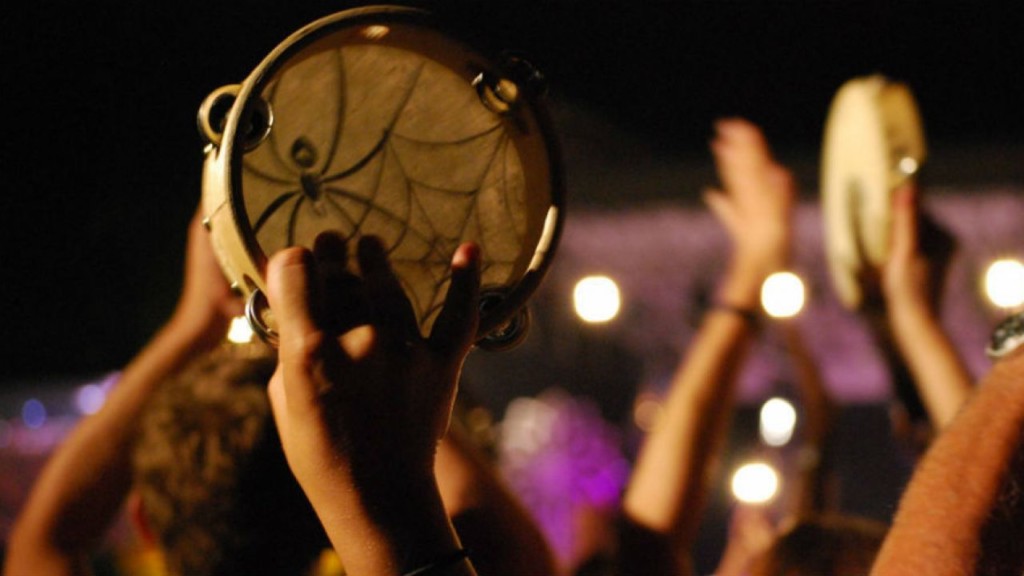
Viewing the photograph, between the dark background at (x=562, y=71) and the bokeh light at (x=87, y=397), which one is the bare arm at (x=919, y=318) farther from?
the bokeh light at (x=87, y=397)

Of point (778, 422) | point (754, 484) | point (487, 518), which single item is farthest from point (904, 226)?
point (778, 422)

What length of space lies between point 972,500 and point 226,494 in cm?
94

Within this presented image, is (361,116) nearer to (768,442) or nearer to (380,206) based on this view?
(380,206)

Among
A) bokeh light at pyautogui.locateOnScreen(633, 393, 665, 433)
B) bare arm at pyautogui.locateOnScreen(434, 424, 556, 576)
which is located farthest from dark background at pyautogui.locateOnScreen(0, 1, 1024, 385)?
bokeh light at pyautogui.locateOnScreen(633, 393, 665, 433)

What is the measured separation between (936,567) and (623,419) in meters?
6.68

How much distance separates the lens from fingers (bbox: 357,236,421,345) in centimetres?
83

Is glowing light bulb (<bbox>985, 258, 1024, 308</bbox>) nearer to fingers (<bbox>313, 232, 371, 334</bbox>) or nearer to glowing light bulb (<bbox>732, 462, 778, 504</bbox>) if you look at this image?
glowing light bulb (<bbox>732, 462, 778, 504</bbox>)

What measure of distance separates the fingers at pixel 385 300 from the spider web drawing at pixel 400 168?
20cm

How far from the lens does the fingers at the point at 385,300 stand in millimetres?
834

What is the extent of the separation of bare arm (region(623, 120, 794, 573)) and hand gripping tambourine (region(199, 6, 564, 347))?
0.60m

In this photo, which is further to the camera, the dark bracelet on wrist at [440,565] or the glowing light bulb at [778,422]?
the glowing light bulb at [778,422]

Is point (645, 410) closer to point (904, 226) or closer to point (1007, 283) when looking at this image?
point (1007, 283)

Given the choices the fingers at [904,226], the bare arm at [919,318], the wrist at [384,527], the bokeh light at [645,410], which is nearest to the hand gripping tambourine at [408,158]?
the wrist at [384,527]

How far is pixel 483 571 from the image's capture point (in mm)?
1347
